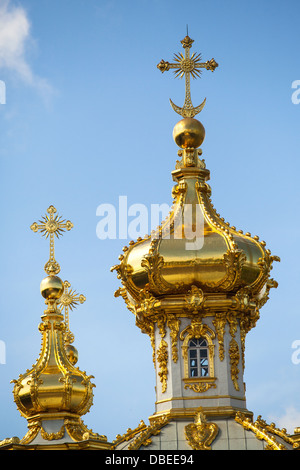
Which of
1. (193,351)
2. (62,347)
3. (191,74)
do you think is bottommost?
(193,351)

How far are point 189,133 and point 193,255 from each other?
401 centimetres

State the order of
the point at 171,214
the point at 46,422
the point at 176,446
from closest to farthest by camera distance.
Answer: the point at 176,446
the point at 171,214
the point at 46,422

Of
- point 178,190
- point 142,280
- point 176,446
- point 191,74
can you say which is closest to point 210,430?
point 176,446

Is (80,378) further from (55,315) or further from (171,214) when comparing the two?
(171,214)

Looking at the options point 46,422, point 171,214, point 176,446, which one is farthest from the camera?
point 46,422

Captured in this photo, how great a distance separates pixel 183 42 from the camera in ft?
137

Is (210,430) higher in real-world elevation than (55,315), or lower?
lower

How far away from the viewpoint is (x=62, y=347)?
146 feet

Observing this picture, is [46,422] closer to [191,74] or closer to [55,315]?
[55,315]

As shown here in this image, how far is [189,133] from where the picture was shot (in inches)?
1592

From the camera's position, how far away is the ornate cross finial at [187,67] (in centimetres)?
4119

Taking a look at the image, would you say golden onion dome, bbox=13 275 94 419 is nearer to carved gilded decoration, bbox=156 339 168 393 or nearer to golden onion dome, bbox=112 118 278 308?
golden onion dome, bbox=112 118 278 308

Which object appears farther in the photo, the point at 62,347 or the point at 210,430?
the point at 62,347

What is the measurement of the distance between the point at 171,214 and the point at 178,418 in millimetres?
5664
